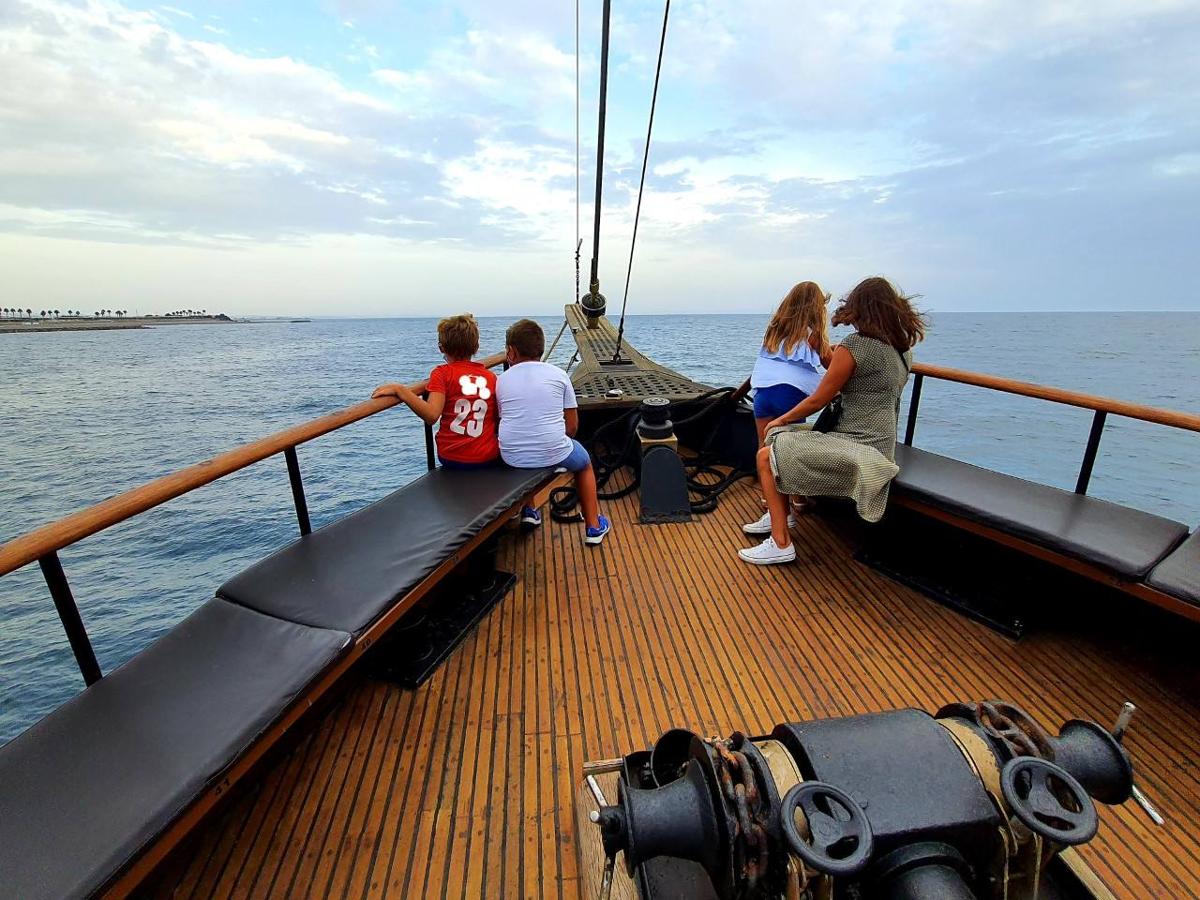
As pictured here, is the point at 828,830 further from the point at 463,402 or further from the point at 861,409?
the point at 463,402

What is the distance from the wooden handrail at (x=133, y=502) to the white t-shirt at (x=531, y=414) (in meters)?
0.77

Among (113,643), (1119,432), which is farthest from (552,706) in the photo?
(1119,432)

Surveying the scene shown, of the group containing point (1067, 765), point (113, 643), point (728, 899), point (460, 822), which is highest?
point (1067, 765)

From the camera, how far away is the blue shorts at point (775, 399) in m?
3.28

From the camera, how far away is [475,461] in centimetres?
300

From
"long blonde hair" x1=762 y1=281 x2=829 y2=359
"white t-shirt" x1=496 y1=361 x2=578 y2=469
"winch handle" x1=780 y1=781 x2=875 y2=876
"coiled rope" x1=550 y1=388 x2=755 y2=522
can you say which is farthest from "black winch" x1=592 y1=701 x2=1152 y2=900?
"coiled rope" x1=550 y1=388 x2=755 y2=522

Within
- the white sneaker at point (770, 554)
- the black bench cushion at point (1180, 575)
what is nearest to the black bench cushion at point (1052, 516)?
the black bench cushion at point (1180, 575)

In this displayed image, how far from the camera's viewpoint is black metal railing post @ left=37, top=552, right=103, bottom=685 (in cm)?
146

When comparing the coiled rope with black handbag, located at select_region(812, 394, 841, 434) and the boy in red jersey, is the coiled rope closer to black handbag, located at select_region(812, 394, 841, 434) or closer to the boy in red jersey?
the boy in red jersey

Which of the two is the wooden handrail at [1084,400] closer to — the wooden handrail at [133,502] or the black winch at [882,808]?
the black winch at [882,808]

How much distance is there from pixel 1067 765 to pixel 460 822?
1.45 m

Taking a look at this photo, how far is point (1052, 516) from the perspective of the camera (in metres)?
2.37

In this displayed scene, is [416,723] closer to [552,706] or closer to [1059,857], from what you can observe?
[552,706]

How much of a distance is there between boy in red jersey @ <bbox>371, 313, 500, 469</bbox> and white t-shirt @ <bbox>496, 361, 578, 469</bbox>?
0.23ft
